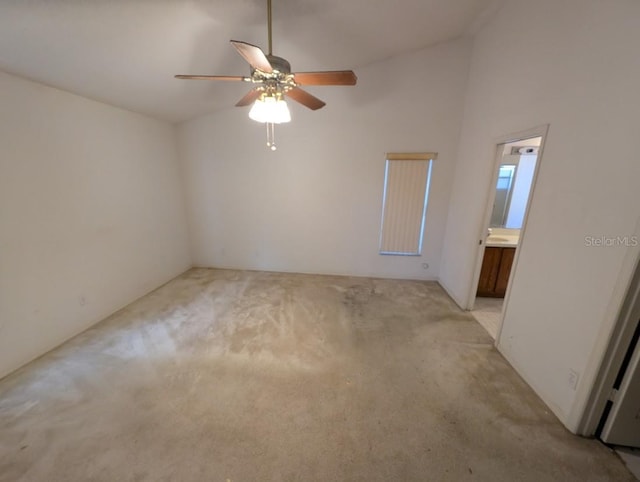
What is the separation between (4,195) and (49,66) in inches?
43.9

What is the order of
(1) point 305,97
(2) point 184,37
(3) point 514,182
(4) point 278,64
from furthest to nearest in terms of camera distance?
1. (3) point 514,182
2. (1) point 305,97
3. (2) point 184,37
4. (4) point 278,64

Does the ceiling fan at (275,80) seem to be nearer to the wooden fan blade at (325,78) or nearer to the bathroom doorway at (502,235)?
the wooden fan blade at (325,78)

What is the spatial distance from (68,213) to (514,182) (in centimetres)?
559

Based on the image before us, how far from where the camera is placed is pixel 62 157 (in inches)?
94.8

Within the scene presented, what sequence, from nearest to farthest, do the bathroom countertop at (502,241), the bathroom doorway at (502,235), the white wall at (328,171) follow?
the bathroom doorway at (502,235), the bathroom countertop at (502,241), the white wall at (328,171)

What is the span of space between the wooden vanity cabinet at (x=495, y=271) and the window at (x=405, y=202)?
95 cm

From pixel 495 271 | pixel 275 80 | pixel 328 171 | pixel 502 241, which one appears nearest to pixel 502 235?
pixel 502 241

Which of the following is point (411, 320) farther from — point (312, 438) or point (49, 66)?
point (49, 66)

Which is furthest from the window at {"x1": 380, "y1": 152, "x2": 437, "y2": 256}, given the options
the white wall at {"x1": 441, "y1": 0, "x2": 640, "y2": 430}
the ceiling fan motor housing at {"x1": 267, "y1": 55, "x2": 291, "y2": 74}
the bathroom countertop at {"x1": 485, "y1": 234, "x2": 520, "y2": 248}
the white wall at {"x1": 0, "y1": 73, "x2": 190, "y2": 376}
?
the white wall at {"x1": 0, "y1": 73, "x2": 190, "y2": 376}

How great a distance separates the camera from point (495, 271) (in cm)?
338

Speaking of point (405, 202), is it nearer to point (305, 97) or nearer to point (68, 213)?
point (305, 97)

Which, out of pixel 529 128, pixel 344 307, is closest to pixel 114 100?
pixel 344 307

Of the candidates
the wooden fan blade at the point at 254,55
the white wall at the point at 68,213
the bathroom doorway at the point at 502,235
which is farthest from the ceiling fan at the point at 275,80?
the bathroom doorway at the point at 502,235

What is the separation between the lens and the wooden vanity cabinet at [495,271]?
3270 millimetres
